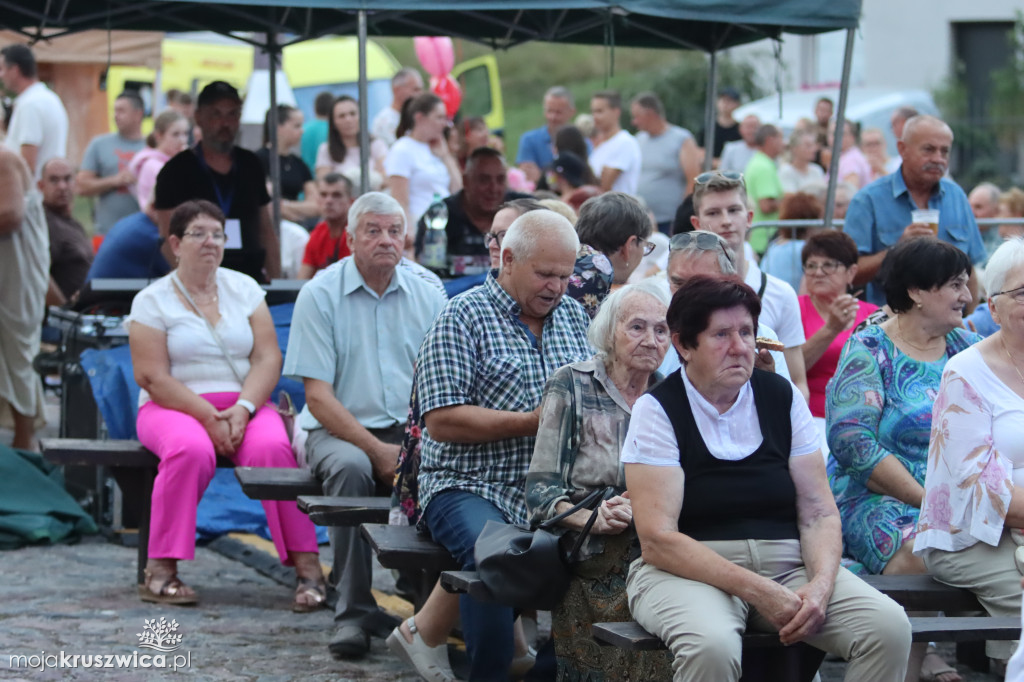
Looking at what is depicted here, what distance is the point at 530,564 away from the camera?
14.0ft

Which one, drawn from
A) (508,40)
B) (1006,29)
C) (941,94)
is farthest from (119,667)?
(1006,29)

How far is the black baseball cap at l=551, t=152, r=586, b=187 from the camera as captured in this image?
34.3ft

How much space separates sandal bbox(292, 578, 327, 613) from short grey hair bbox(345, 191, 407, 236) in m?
1.53

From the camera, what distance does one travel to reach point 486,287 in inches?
196

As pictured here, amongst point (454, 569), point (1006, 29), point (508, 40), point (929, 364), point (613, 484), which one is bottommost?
point (454, 569)

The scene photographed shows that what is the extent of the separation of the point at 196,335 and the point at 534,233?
211cm

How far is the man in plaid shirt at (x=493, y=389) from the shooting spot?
475 cm

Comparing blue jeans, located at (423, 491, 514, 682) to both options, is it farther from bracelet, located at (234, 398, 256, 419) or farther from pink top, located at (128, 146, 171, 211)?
pink top, located at (128, 146, 171, 211)

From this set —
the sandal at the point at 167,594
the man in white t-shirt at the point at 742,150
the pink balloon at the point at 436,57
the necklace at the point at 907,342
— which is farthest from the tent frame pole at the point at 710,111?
the pink balloon at the point at 436,57

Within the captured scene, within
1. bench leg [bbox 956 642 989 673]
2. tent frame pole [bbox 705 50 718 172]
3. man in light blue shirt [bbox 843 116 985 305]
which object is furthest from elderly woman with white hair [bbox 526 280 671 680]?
tent frame pole [bbox 705 50 718 172]

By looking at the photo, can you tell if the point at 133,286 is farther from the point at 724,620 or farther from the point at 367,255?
the point at 724,620

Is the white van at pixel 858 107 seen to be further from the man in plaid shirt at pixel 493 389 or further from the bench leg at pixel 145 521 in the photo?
the man in plaid shirt at pixel 493 389

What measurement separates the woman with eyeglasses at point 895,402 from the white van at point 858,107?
14171mm

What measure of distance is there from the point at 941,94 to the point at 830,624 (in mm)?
25283
